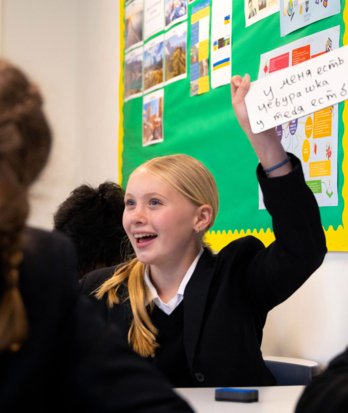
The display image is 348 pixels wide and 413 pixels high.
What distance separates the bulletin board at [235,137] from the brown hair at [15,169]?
1240mm

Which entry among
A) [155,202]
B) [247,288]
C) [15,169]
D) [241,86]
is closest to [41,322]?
[15,169]

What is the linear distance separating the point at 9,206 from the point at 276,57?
1.57 m

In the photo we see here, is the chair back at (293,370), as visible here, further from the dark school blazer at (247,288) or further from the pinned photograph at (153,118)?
the pinned photograph at (153,118)

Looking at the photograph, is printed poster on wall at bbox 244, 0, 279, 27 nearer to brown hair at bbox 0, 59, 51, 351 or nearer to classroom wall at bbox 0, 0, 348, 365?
classroom wall at bbox 0, 0, 348, 365

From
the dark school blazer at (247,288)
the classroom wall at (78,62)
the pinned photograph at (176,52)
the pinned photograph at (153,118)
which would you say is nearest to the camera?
the dark school blazer at (247,288)

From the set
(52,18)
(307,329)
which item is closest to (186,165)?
(307,329)

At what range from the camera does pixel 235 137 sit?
2328 mm

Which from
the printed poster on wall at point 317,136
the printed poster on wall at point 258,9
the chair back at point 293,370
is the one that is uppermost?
the printed poster on wall at point 258,9

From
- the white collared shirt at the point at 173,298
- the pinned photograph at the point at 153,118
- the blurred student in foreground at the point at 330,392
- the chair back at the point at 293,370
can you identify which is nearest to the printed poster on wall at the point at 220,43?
the pinned photograph at the point at 153,118

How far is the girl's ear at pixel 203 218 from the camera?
1.91 meters

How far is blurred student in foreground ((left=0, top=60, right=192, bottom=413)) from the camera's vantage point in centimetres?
69

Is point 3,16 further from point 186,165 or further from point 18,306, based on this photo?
point 18,306

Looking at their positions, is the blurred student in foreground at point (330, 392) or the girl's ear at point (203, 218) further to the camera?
the girl's ear at point (203, 218)

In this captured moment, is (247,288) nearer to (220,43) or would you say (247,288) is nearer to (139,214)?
(139,214)
